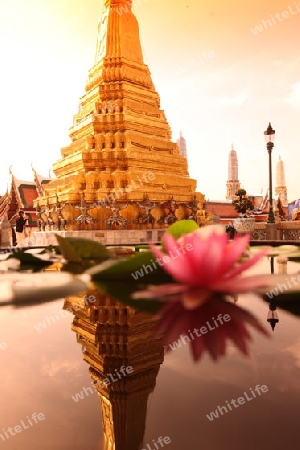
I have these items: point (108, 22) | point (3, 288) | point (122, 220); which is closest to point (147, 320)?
point (3, 288)

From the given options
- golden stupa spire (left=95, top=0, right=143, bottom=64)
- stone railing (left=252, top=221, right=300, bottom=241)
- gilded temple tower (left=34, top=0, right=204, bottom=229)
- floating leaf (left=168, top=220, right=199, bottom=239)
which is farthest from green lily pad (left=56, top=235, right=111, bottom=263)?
golden stupa spire (left=95, top=0, right=143, bottom=64)

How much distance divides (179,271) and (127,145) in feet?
32.2

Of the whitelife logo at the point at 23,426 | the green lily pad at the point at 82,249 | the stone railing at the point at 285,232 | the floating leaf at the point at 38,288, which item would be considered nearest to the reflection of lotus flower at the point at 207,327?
the whitelife logo at the point at 23,426

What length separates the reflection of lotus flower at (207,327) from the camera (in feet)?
1.67

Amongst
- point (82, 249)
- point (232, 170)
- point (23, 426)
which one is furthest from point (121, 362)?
point (232, 170)

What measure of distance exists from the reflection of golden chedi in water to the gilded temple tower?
29.4 ft

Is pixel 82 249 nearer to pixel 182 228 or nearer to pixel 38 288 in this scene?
pixel 38 288

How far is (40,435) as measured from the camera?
12.6 inches

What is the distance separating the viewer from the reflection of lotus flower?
20.0 inches

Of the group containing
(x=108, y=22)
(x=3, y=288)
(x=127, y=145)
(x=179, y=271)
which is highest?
(x=108, y=22)

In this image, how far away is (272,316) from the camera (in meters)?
0.70

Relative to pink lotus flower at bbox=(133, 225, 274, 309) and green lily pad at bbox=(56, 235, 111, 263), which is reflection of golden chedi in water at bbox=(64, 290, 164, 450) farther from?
green lily pad at bbox=(56, 235, 111, 263)

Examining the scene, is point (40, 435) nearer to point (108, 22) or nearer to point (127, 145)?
point (127, 145)

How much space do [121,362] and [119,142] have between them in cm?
1030
